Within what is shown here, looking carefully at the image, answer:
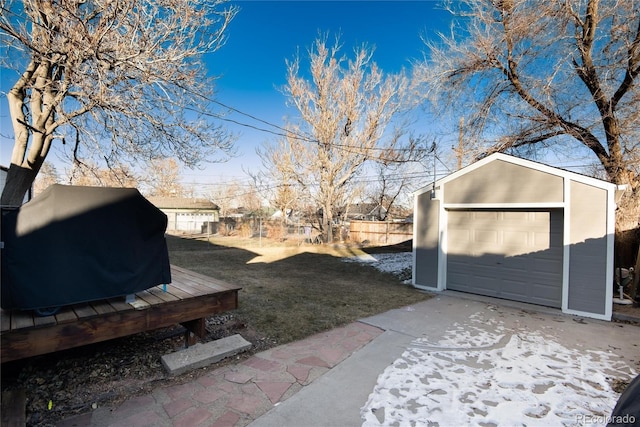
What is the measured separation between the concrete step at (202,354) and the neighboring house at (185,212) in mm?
24033

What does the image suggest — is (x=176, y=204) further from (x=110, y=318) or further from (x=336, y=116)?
(x=110, y=318)

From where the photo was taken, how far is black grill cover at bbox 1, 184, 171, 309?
236 centimetres

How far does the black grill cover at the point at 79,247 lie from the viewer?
93.0 inches

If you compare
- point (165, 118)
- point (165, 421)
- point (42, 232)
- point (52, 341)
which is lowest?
point (165, 421)

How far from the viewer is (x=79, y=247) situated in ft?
8.63

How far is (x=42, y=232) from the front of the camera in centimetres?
246

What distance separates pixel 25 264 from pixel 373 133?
15.2 m

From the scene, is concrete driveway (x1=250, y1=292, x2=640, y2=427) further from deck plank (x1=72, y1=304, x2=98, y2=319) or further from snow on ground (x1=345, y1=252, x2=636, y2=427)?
deck plank (x1=72, y1=304, x2=98, y2=319)

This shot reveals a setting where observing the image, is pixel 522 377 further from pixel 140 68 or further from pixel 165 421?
pixel 140 68

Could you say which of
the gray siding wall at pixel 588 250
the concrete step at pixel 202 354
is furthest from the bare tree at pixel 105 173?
the gray siding wall at pixel 588 250

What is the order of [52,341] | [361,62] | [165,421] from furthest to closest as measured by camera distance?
1. [361,62]
2. [52,341]
3. [165,421]

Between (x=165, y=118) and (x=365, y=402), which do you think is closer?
(x=365, y=402)

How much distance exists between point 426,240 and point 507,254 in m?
1.62

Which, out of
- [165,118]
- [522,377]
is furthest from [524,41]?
[165,118]
